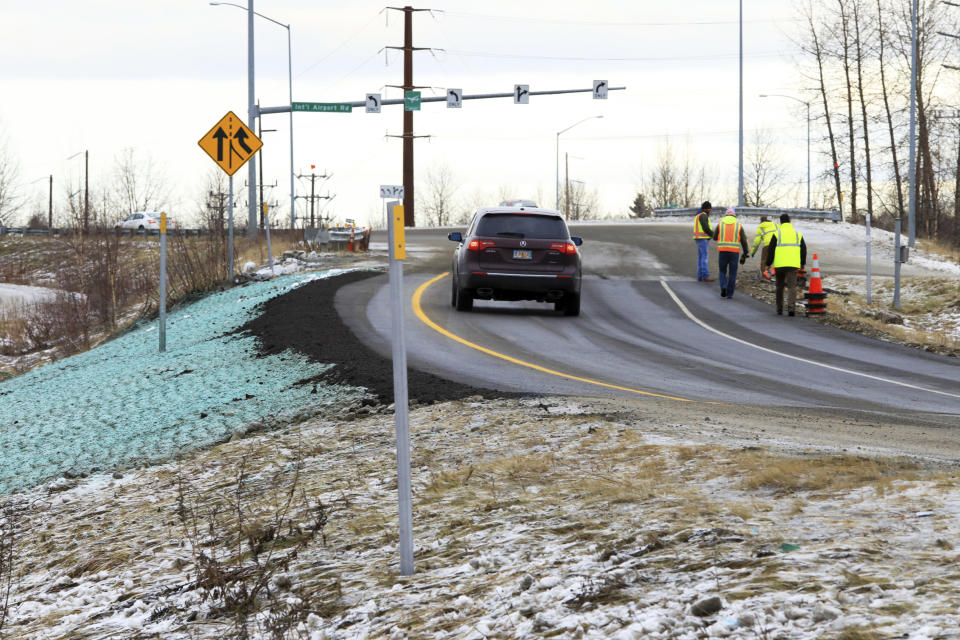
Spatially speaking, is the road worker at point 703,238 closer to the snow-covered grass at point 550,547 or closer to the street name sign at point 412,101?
the street name sign at point 412,101

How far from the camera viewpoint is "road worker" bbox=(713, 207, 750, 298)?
23.5m

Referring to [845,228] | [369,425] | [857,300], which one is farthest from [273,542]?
[845,228]

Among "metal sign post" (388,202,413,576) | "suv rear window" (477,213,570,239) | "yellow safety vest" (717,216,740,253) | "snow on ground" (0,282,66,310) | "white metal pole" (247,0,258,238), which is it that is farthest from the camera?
"snow on ground" (0,282,66,310)

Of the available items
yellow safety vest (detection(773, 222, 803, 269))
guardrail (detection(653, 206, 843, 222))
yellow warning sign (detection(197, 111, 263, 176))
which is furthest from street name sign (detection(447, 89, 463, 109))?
yellow safety vest (detection(773, 222, 803, 269))

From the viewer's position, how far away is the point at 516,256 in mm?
19094

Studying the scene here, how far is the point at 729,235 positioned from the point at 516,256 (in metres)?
6.47

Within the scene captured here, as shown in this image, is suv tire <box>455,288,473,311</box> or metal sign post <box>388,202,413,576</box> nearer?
metal sign post <box>388,202,413,576</box>

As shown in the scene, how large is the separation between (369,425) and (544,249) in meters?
9.50

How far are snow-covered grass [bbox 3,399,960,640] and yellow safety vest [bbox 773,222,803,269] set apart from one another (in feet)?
42.0

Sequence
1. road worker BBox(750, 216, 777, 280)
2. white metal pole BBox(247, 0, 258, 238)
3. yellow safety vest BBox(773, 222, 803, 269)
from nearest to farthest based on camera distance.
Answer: yellow safety vest BBox(773, 222, 803, 269) → road worker BBox(750, 216, 777, 280) → white metal pole BBox(247, 0, 258, 238)

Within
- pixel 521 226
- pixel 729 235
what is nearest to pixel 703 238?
pixel 729 235

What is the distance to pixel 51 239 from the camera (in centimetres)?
7006

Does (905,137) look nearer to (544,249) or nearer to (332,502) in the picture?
(544,249)

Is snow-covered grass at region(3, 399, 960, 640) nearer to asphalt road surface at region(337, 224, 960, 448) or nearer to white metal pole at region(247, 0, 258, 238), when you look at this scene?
asphalt road surface at region(337, 224, 960, 448)
